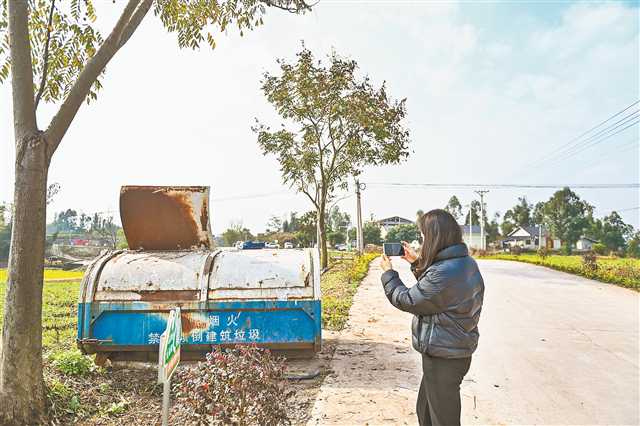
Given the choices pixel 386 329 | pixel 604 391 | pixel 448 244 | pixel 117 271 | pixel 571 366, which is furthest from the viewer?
pixel 386 329

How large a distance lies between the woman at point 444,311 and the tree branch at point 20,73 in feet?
11.3

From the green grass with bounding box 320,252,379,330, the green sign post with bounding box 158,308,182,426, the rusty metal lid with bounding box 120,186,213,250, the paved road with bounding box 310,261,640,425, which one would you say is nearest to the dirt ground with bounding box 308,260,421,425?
the paved road with bounding box 310,261,640,425

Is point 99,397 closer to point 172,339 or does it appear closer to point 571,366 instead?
point 172,339

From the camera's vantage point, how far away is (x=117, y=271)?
5562 mm

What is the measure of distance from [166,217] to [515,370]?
504 cm

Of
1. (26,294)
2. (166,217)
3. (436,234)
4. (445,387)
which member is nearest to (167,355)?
(26,294)

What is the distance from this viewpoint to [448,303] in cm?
291

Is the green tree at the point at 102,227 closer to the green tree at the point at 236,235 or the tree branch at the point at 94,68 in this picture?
the green tree at the point at 236,235

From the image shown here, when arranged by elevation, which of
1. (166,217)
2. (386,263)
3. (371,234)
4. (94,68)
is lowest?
(386,263)

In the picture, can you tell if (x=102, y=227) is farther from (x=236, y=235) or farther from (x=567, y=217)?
(x=567, y=217)

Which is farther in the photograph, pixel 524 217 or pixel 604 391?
pixel 524 217

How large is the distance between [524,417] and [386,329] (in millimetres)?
3984

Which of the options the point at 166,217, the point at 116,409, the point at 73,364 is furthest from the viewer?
the point at 166,217

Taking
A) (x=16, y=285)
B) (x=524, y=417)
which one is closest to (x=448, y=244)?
(x=524, y=417)
